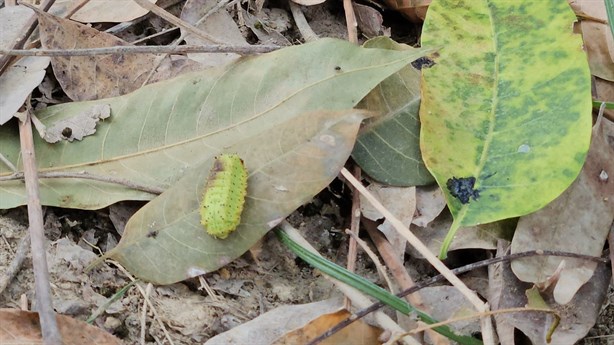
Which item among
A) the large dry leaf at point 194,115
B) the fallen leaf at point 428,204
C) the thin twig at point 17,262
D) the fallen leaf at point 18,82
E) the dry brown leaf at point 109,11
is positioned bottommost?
the fallen leaf at point 428,204

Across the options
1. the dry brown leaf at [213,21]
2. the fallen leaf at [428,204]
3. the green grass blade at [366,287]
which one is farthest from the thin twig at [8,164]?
the fallen leaf at [428,204]

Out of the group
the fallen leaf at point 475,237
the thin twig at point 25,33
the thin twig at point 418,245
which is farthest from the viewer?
the thin twig at point 25,33

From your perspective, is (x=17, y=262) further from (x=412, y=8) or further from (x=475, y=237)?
(x=412, y=8)

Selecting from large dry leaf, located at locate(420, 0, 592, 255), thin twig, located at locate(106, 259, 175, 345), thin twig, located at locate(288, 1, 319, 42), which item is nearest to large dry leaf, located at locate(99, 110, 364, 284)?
thin twig, located at locate(106, 259, 175, 345)

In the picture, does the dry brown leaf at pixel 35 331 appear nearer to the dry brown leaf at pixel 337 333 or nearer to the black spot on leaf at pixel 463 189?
the dry brown leaf at pixel 337 333

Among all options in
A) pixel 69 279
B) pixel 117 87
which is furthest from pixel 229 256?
pixel 117 87

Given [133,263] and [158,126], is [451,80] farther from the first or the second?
[133,263]
